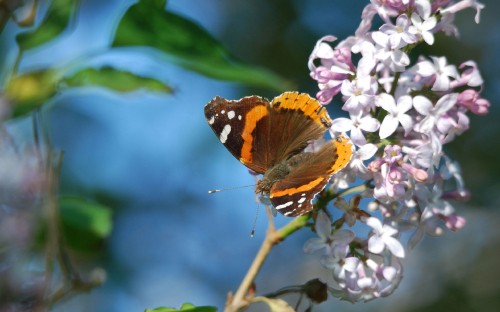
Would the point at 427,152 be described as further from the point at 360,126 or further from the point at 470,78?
the point at 470,78

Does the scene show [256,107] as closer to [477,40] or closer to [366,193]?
[366,193]

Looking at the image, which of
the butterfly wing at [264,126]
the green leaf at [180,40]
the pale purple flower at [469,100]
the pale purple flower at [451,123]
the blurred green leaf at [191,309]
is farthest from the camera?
the butterfly wing at [264,126]

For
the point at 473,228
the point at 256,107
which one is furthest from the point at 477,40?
the point at 256,107

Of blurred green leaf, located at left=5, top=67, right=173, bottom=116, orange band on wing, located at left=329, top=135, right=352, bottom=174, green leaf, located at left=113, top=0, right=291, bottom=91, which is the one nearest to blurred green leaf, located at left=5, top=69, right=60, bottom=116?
blurred green leaf, located at left=5, top=67, right=173, bottom=116

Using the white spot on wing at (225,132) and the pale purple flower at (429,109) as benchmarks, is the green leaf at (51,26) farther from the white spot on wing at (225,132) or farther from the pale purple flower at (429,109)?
the pale purple flower at (429,109)

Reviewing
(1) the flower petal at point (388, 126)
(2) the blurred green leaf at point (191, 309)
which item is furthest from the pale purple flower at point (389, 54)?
(2) the blurred green leaf at point (191, 309)

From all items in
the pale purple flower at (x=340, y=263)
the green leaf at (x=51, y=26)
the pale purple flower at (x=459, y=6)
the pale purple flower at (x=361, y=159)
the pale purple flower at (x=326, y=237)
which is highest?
the green leaf at (x=51, y=26)

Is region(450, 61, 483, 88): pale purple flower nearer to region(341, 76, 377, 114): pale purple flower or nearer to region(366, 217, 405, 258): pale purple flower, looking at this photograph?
region(341, 76, 377, 114): pale purple flower

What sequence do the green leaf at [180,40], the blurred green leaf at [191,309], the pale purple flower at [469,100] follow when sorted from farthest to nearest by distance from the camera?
the pale purple flower at [469,100] → the green leaf at [180,40] → the blurred green leaf at [191,309]
